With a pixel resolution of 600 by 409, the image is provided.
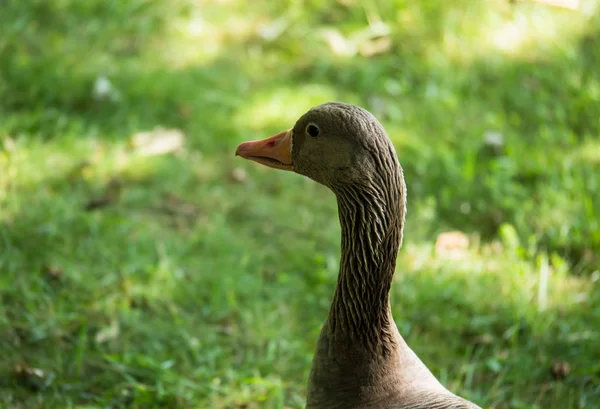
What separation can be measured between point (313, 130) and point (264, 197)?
6.00 feet

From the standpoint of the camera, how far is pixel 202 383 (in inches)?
107

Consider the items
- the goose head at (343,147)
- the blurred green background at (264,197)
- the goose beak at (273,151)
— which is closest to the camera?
the goose head at (343,147)

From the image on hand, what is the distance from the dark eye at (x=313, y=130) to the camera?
204cm

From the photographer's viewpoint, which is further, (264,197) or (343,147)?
(264,197)

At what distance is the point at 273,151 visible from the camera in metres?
2.19

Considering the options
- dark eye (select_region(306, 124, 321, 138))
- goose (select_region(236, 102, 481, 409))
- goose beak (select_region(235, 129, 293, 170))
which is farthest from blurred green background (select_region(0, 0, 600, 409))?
dark eye (select_region(306, 124, 321, 138))

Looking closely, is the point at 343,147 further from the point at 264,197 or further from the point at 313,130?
the point at 264,197

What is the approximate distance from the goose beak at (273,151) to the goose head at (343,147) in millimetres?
40

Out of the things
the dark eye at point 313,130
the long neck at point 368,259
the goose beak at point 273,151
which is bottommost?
the long neck at point 368,259

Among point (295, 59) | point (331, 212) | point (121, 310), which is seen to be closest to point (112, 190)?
point (121, 310)

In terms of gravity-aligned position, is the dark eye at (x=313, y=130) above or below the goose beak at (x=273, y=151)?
above

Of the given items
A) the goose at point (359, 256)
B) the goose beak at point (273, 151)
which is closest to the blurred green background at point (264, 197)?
the goose at point (359, 256)

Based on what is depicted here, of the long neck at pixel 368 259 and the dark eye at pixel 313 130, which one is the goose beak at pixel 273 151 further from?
the long neck at pixel 368 259

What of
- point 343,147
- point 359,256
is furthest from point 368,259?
point 343,147
